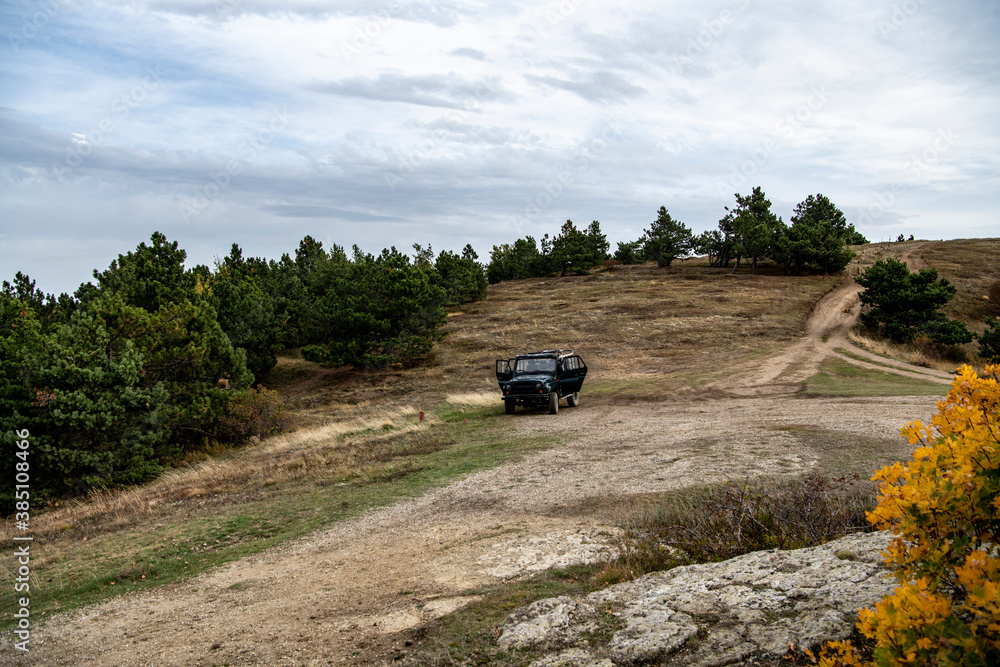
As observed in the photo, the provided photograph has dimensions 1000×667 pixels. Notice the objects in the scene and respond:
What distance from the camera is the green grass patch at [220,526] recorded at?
31.5 feet

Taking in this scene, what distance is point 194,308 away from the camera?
25109 millimetres

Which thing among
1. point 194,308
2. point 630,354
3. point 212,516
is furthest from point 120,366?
point 630,354

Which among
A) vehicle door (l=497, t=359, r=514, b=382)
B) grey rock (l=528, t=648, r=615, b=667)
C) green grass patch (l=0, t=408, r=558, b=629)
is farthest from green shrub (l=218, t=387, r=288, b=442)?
grey rock (l=528, t=648, r=615, b=667)

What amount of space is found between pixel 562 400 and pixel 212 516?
51.7 feet

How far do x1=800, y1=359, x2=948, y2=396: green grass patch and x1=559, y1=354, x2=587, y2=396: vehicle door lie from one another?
341 inches

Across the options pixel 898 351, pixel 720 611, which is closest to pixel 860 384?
pixel 898 351

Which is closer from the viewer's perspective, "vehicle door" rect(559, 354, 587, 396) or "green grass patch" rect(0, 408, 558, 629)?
"green grass patch" rect(0, 408, 558, 629)

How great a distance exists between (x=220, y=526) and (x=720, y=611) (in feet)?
34.2

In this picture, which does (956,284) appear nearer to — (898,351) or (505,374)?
(898,351)

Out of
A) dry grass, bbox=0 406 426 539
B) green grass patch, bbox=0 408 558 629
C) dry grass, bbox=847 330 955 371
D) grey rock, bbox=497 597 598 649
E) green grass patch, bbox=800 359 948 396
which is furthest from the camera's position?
dry grass, bbox=847 330 955 371

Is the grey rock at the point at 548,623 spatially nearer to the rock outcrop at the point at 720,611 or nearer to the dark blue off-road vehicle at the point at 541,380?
the rock outcrop at the point at 720,611

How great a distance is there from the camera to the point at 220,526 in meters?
12.1

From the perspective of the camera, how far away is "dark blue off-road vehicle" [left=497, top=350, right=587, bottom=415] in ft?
74.0

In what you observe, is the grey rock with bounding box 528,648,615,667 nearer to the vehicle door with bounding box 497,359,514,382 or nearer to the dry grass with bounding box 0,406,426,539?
the dry grass with bounding box 0,406,426,539
